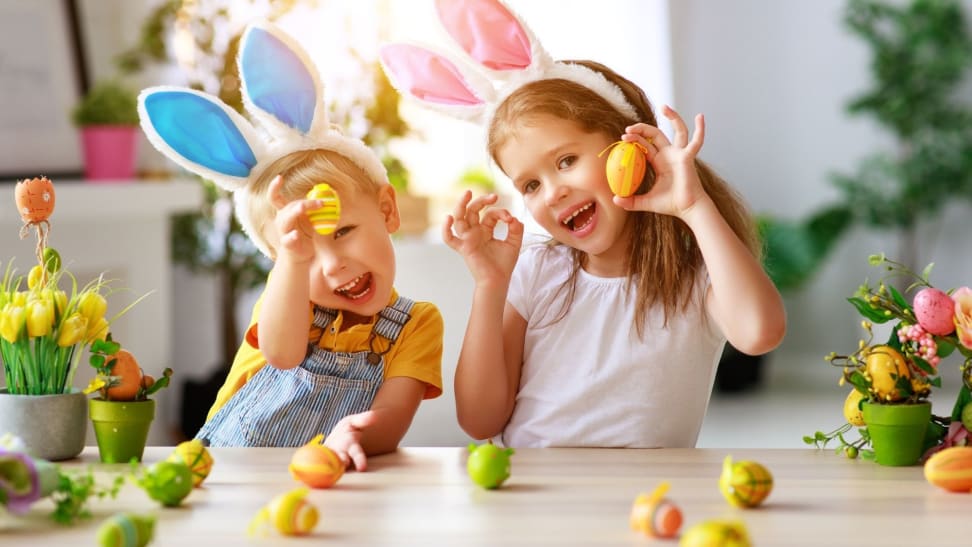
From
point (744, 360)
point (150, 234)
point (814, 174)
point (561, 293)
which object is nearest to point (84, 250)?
point (150, 234)

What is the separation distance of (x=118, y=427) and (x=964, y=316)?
3.02 ft

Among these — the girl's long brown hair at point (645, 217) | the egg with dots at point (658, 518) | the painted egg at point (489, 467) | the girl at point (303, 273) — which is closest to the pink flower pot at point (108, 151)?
the girl at point (303, 273)

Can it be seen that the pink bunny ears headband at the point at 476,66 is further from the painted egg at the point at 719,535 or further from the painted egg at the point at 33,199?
the painted egg at the point at 719,535

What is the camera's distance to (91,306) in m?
1.26

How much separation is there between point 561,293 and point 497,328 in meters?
0.20

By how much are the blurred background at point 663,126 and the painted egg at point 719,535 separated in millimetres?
925

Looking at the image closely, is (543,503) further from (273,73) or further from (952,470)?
(273,73)

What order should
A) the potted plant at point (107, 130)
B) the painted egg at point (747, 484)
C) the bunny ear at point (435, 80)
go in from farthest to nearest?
1. the potted plant at point (107, 130)
2. the bunny ear at point (435, 80)
3. the painted egg at point (747, 484)

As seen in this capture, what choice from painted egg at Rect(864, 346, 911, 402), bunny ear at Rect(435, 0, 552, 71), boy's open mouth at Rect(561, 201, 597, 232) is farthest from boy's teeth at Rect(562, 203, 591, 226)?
painted egg at Rect(864, 346, 911, 402)

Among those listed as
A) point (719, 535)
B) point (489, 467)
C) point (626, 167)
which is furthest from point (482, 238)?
point (719, 535)

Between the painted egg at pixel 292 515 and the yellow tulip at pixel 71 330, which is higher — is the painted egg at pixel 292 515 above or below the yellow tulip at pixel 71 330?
below

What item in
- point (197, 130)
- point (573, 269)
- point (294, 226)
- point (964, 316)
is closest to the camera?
point (964, 316)

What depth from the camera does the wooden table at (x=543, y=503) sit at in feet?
3.18

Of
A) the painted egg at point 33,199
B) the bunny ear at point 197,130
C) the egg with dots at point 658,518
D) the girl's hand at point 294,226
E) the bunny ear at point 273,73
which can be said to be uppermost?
the bunny ear at point 273,73
